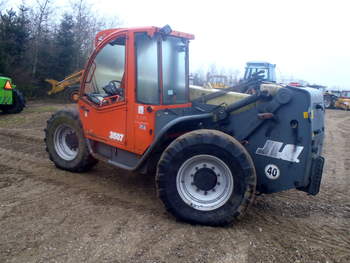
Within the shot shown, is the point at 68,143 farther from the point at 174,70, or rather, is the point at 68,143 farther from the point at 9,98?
the point at 9,98

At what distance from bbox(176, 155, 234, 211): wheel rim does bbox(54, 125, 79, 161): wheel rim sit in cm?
254

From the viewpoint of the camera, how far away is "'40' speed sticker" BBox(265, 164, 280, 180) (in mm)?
3691

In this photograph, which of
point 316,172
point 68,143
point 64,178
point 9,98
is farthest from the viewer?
point 9,98

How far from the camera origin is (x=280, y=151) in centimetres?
369

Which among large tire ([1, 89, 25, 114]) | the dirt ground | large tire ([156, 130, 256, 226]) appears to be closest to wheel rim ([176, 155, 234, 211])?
large tire ([156, 130, 256, 226])

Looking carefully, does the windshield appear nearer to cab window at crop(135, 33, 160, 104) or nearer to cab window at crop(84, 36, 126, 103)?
cab window at crop(84, 36, 126, 103)

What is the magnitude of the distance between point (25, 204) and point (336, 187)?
15.9 ft

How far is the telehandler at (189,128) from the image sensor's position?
360 centimetres

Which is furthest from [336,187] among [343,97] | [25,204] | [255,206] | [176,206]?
A: [343,97]

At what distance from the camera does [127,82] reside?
4.34 m

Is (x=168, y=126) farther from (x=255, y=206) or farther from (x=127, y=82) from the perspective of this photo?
(x=255, y=206)

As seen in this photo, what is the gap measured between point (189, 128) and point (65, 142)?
261cm

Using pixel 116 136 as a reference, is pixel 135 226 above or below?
below

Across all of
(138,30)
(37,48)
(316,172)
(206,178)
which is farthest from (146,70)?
(37,48)
